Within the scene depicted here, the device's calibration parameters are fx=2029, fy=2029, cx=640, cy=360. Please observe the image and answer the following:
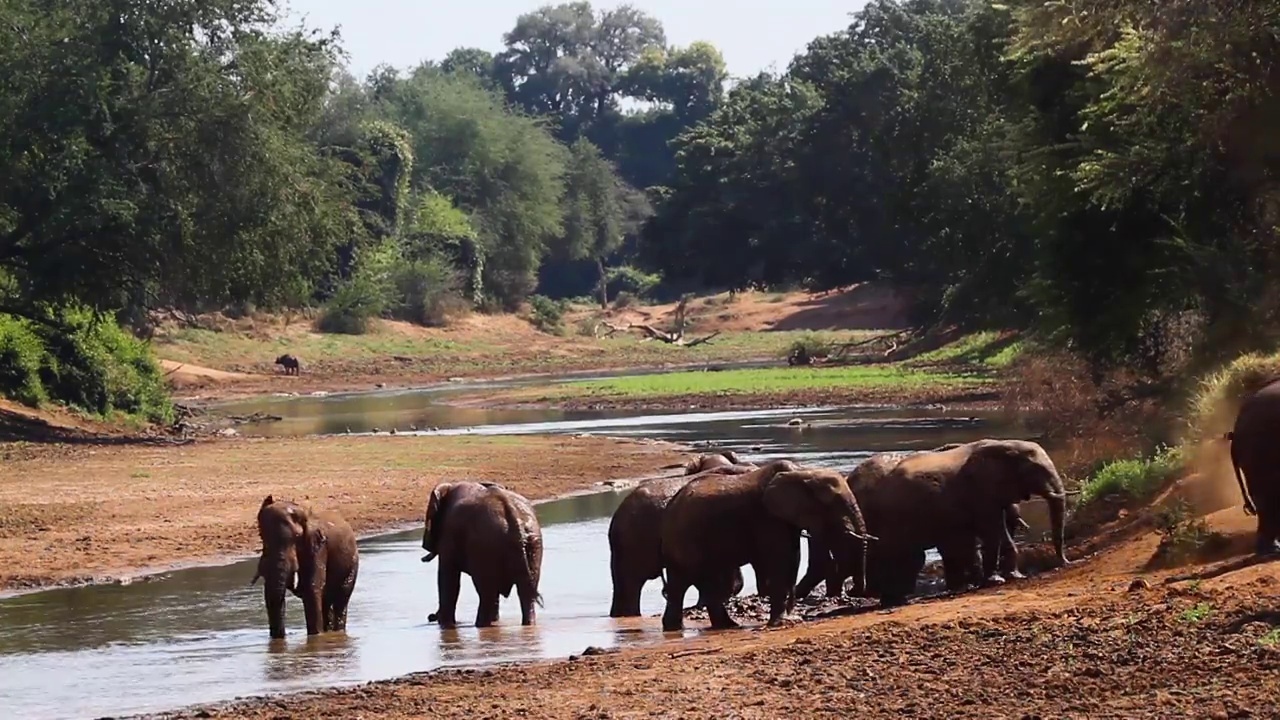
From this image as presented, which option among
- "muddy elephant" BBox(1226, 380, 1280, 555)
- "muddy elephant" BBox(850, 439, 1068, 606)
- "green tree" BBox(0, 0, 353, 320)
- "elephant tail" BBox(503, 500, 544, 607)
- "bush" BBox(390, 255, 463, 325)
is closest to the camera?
"muddy elephant" BBox(1226, 380, 1280, 555)

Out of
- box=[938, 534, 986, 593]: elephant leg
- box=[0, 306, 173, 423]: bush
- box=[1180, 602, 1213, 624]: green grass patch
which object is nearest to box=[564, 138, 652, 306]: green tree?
box=[0, 306, 173, 423]: bush

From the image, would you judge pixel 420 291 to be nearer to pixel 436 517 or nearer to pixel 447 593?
pixel 436 517

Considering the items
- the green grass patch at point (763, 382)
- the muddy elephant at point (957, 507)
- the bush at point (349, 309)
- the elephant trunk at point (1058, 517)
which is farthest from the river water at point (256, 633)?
the bush at point (349, 309)

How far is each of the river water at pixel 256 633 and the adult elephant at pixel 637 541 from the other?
1.34ft

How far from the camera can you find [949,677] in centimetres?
1027

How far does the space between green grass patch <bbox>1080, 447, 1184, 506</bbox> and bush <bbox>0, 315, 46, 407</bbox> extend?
25.8 m

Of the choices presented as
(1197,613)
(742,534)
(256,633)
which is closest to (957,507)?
(742,534)

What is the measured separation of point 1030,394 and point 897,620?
22.0 metres

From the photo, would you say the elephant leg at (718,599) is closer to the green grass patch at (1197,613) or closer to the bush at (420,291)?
the green grass patch at (1197,613)

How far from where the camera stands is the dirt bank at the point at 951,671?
9.32 m

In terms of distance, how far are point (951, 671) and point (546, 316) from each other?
82.1 m

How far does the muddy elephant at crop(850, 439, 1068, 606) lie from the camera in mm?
16047

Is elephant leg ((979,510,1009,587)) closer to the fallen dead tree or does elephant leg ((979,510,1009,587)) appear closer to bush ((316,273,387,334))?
bush ((316,273,387,334))

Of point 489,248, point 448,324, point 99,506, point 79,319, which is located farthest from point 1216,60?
point 489,248
